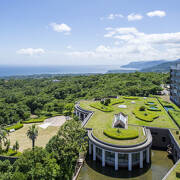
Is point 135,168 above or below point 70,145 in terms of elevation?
below

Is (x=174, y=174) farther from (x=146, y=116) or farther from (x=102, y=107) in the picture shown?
(x=102, y=107)

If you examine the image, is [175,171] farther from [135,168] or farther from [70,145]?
[70,145]

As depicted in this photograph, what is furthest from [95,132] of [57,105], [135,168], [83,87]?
[83,87]

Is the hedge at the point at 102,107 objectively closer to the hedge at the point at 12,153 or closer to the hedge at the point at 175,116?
the hedge at the point at 175,116

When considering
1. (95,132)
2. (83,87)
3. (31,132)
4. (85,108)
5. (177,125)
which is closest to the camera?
(31,132)

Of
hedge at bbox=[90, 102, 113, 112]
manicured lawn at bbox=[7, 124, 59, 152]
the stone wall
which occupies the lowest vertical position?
manicured lawn at bbox=[7, 124, 59, 152]

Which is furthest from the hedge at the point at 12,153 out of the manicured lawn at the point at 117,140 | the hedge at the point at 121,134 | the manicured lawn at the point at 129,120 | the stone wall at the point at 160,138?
the stone wall at the point at 160,138

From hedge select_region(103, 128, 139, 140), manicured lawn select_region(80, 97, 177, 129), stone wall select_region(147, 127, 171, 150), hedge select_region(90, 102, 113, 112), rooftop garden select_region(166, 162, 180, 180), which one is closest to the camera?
rooftop garden select_region(166, 162, 180, 180)

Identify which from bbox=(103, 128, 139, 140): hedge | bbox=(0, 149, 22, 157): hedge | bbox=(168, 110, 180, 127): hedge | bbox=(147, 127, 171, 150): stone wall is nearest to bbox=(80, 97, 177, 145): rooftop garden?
bbox=(103, 128, 139, 140): hedge

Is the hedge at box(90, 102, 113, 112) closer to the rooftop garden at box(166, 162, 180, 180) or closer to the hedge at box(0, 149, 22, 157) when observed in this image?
the hedge at box(0, 149, 22, 157)

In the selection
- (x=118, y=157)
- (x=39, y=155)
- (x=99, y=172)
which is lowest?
(x=99, y=172)

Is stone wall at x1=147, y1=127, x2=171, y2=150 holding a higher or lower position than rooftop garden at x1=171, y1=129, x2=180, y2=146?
lower
